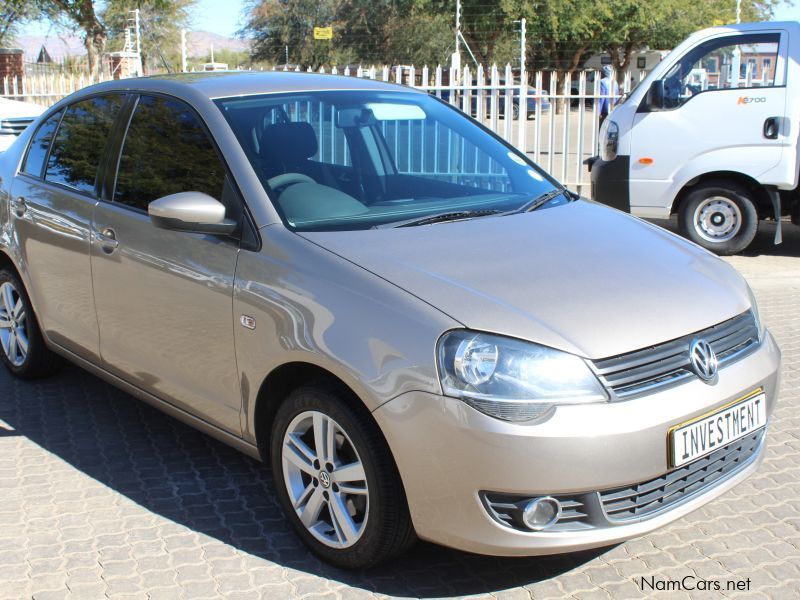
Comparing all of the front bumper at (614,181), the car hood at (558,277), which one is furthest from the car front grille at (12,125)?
the car hood at (558,277)

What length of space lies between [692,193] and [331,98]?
5.74 m

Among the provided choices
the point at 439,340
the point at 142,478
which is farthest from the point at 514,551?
the point at 142,478

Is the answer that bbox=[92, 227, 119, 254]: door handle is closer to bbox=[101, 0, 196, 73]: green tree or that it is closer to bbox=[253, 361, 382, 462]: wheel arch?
bbox=[253, 361, 382, 462]: wheel arch

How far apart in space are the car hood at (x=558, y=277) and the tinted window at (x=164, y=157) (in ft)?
2.32

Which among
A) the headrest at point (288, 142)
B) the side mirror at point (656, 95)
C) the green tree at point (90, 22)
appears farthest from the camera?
the green tree at point (90, 22)

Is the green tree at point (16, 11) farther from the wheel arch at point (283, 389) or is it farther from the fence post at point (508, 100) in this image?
the wheel arch at point (283, 389)

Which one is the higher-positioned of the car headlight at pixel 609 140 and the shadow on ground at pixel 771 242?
the car headlight at pixel 609 140

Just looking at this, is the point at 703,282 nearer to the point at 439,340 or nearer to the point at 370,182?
the point at 439,340

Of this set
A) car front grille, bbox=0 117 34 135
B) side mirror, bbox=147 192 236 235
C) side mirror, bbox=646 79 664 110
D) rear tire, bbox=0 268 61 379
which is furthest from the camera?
car front grille, bbox=0 117 34 135

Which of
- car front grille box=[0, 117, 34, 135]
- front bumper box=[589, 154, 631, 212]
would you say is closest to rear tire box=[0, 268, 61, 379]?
front bumper box=[589, 154, 631, 212]

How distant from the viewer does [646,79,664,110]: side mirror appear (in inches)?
349

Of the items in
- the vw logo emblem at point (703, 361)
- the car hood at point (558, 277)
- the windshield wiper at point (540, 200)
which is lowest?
the vw logo emblem at point (703, 361)

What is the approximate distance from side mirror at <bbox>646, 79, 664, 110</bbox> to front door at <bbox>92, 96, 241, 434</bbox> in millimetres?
5798

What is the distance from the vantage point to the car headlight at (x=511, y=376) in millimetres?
2857
